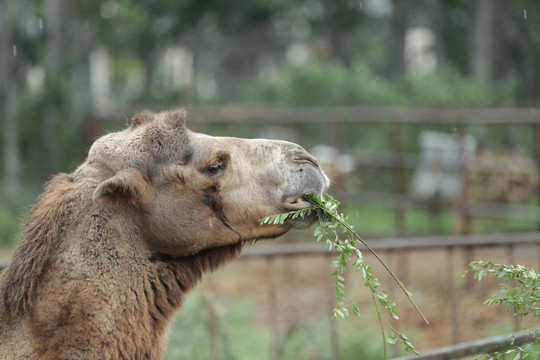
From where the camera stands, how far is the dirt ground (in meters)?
7.57

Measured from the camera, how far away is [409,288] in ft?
32.8

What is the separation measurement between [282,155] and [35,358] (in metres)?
1.47

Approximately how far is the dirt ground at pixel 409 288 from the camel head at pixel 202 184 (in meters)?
2.81

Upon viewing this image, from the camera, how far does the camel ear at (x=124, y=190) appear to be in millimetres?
3203

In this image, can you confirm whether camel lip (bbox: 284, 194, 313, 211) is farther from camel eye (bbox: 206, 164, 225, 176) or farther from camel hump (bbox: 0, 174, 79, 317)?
camel hump (bbox: 0, 174, 79, 317)

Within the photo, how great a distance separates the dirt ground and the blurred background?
4cm

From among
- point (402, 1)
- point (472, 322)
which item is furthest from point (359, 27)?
point (472, 322)

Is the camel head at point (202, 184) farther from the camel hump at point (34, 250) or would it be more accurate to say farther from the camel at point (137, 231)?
the camel hump at point (34, 250)

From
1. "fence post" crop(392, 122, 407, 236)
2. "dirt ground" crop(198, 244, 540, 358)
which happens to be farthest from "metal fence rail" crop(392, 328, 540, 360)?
"fence post" crop(392, 122, 407, 236)

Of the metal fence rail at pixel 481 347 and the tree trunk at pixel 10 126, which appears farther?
the tree trunk at pixel 10 126

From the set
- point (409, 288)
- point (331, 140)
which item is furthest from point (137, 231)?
point (331, 140)

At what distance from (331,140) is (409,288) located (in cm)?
321

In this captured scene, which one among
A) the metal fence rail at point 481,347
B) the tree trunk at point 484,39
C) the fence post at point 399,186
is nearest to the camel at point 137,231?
the metal fence rail at point 481,347

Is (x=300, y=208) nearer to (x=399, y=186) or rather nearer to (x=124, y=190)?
(x=124, y=190)
